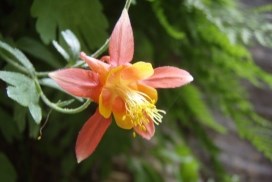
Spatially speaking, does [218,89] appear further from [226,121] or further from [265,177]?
[265,177]

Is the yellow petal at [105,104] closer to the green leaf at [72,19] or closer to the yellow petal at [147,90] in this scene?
the yellow petal at [147,90]

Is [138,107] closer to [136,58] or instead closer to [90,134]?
[90,134]

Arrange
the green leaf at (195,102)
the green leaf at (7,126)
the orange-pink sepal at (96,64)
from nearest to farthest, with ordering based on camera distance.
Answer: the orange-pink sepal at (96,64) < the green leaf at (7,126) < the green leaf at (195,102)

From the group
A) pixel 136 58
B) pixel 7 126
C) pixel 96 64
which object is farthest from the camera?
pixel 136 58

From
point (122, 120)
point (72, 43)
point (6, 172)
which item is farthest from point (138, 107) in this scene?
point (6, 172)

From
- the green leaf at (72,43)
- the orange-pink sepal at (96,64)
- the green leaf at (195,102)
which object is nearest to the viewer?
the orange-pink sepal at (96,64)

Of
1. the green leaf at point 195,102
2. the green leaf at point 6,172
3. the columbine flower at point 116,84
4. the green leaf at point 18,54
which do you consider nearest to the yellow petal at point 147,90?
the columbine flower at point 116,84

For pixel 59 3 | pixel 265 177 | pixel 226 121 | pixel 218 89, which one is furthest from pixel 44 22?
pixel 265 177
